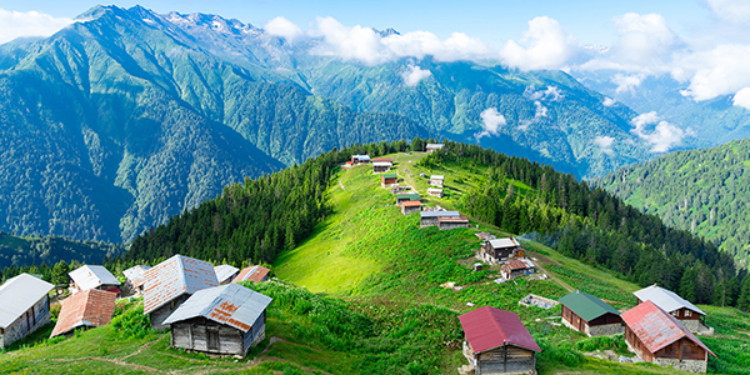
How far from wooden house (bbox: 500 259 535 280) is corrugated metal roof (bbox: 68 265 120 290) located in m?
76.8

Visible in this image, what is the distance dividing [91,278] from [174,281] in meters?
60.1

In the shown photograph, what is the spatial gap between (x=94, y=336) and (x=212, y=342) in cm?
1332

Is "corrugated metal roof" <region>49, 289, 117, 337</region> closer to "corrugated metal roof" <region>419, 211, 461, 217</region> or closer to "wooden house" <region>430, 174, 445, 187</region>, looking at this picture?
"corrugated metal roof" <region>419, 211, 461, 217</region>

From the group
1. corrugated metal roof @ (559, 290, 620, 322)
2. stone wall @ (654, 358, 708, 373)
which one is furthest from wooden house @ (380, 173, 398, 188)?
stone wall @ (654, 358, 708, 373)

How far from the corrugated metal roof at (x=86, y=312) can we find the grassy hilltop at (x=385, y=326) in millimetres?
2136

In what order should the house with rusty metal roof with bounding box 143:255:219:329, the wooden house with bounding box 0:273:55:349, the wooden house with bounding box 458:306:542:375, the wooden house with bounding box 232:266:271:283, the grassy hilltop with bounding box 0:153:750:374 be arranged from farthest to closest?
the wooden house with bounding box 232:266:271:283 → the wooden house with bounding box 0:273:55:349 → the house with rusty metal roof with bounding box 143:255:219:329 → the wooden house with bounding box 458:306:542:375 → the grassy hilltop with bounding box 0:153:750:374

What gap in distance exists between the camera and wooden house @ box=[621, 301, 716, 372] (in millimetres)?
41125

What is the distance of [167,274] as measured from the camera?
44.1m

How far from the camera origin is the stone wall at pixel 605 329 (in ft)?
167

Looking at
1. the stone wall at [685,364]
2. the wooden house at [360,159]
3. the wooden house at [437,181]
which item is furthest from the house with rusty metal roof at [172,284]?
the wooden house at [360,159]

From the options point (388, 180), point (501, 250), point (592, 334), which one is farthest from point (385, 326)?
point (388, 180)

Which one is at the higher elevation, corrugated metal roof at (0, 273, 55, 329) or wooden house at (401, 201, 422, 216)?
wooden house at (401, 201, 422, 216)

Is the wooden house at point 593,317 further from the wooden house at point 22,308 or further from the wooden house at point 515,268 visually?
the wooden house at point 22,308

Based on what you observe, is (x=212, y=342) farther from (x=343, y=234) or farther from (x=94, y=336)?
(x=343, y=234)
